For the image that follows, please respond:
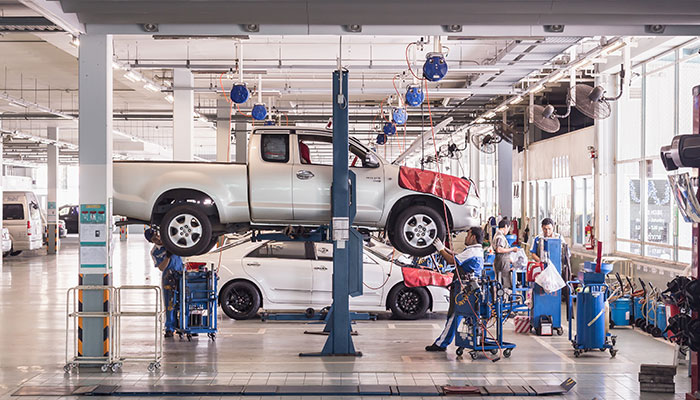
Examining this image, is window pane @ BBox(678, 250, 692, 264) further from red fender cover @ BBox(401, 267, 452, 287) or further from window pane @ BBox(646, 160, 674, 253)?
red fender cover @ BBox(401, 267, 452, 287)

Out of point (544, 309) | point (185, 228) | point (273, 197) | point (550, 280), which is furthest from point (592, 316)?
point (185, 228)

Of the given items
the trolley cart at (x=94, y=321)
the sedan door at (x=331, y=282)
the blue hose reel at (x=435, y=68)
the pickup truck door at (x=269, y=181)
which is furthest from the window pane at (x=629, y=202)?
the trolley cart at (x=94, y=321)

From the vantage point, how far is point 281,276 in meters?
11.4

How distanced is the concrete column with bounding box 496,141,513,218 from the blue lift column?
14.7 metres

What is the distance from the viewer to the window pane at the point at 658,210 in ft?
38.4

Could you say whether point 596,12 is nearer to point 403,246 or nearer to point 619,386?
point 403,246

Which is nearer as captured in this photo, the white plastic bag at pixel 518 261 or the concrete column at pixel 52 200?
the white plastic bag at pixel 518 261

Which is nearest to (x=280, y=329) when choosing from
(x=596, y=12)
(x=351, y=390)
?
(x=351, y=390)

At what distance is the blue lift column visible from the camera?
8.63m

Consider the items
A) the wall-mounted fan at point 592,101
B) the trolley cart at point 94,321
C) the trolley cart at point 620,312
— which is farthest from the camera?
the trolley cart at point 620,312

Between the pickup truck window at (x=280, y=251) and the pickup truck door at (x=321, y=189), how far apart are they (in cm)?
275

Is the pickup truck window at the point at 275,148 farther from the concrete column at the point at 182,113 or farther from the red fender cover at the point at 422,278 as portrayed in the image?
the concrete column at the point at 182,113

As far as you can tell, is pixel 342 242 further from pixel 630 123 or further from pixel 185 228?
pixel 630 123

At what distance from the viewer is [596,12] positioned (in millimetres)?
7480
